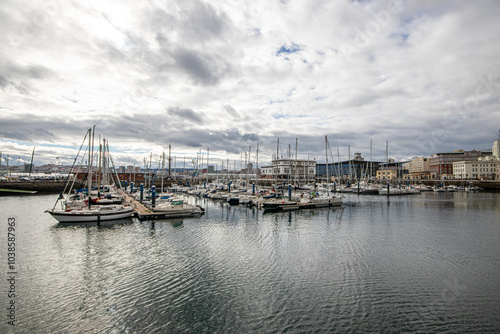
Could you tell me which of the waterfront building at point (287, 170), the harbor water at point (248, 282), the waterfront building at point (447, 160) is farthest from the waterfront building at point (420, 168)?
the harbor water at point (248, 282)

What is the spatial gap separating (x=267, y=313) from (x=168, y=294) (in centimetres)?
538

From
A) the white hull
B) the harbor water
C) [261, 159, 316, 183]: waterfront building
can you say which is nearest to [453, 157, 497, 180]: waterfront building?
[261, 159, 316, 183]: waterfront building

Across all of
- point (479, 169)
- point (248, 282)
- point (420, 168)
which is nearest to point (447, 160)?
point (479, 169)

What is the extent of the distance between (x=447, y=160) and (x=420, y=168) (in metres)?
28.9

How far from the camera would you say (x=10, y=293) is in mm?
13289

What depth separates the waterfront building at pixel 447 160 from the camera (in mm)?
146375

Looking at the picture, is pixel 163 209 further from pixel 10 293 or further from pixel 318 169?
pixel 318 169

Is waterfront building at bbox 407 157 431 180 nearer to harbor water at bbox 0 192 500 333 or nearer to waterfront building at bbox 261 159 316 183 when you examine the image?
waterfront building at bbox 261 159 316 183

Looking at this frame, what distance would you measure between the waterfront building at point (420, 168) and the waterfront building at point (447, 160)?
5305 mm

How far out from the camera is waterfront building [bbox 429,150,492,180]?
14638 centimetres

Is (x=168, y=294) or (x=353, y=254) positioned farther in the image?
(x=353, y=254)

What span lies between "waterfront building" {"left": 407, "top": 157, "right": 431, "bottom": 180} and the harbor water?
519ft

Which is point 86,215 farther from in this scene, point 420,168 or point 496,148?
point 496,148

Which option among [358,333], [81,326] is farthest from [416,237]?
[81,326]
